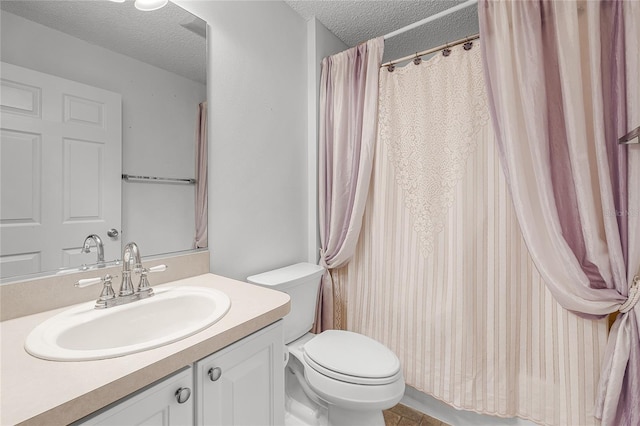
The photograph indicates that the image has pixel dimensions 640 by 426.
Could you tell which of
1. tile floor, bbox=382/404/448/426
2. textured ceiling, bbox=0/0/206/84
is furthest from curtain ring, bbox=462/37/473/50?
tile floor, bbox=382/404/448/426

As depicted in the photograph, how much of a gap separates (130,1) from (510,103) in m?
1.61

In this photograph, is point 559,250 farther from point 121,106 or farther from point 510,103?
point 121,106

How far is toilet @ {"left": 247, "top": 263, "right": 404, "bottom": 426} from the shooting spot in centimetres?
120

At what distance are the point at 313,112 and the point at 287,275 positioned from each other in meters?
1.09

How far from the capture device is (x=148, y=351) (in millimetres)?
666

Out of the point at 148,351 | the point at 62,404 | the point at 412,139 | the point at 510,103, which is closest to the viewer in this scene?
the point at 62,404

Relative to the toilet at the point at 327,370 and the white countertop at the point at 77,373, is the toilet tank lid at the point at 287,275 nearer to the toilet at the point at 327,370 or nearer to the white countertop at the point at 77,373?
the toilet at the point at 327,370

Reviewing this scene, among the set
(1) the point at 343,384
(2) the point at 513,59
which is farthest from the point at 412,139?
(1) the point at 343,384

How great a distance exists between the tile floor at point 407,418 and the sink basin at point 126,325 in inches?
50.7

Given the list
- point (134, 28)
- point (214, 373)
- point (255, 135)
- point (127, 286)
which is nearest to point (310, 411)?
point (214, 373)

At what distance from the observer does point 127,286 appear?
0.98m

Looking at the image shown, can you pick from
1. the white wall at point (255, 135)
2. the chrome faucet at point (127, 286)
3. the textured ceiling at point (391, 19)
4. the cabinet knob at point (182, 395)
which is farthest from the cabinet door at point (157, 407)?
the textured ceiling at point (391, 19)

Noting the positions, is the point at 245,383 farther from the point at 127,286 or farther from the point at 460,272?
the point at 460,272

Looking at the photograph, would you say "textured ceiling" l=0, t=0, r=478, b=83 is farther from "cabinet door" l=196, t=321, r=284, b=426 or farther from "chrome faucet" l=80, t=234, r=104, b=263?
"cabinet door" l=196, t=321, r=284, b=426
